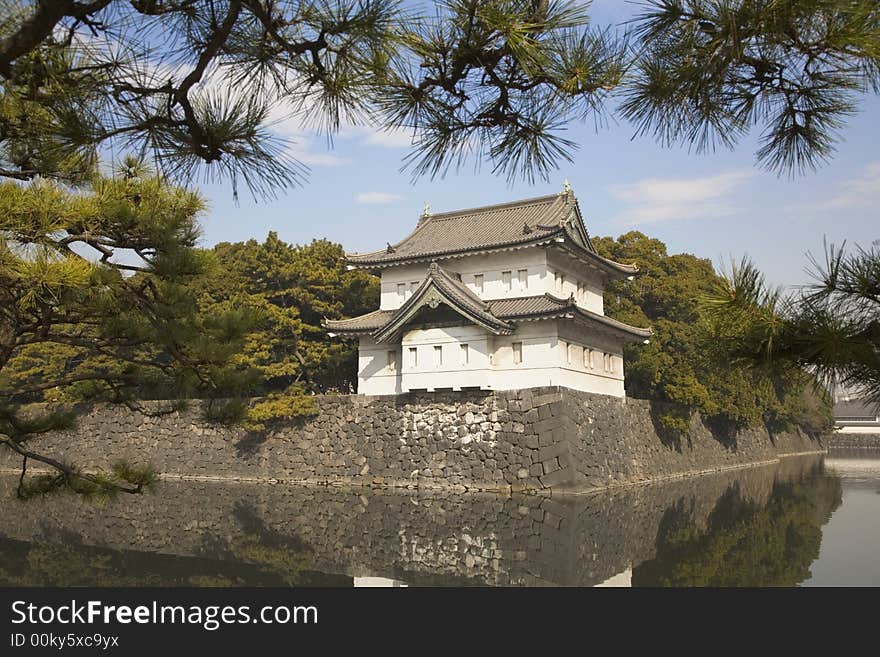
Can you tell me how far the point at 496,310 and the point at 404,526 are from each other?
730 cm

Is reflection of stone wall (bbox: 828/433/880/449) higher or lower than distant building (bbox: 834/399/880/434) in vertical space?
lower

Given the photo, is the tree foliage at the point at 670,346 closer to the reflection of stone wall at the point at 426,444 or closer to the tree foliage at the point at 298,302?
the reflection of stone wall at the point at 426,444

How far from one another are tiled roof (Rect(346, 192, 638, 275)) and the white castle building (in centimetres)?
4

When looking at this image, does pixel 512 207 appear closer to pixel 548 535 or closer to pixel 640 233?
pixel 640 233

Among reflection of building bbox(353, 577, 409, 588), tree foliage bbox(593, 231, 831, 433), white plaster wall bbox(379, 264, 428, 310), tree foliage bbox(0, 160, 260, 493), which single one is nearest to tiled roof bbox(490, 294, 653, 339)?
white plaster wall bbox(379, 264, 428, 310)

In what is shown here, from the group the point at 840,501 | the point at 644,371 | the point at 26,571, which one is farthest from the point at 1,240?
the point at 644,371

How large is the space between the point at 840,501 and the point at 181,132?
1680cm

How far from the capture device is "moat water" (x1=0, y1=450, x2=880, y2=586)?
8.08 meters

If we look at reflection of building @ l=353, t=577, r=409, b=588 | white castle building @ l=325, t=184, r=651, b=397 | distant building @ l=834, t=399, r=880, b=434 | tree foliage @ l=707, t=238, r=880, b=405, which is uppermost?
white castle building @ l=325, t=184, r=651, b=397

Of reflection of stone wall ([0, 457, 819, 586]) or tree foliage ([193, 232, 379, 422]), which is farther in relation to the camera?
tree foliage ([193, 232, 379, 422])

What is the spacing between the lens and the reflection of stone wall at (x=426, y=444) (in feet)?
54.0

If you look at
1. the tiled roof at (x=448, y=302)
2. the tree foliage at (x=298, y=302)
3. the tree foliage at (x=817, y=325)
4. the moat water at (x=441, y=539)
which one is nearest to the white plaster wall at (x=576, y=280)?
the tiled roof at (x=448, y=302)

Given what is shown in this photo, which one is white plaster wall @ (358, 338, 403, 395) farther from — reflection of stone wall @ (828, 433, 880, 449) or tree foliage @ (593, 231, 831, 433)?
reflection of stone wall @ (828, 433, 880, 449)

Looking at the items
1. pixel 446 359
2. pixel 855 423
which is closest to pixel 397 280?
pixel 446 359
